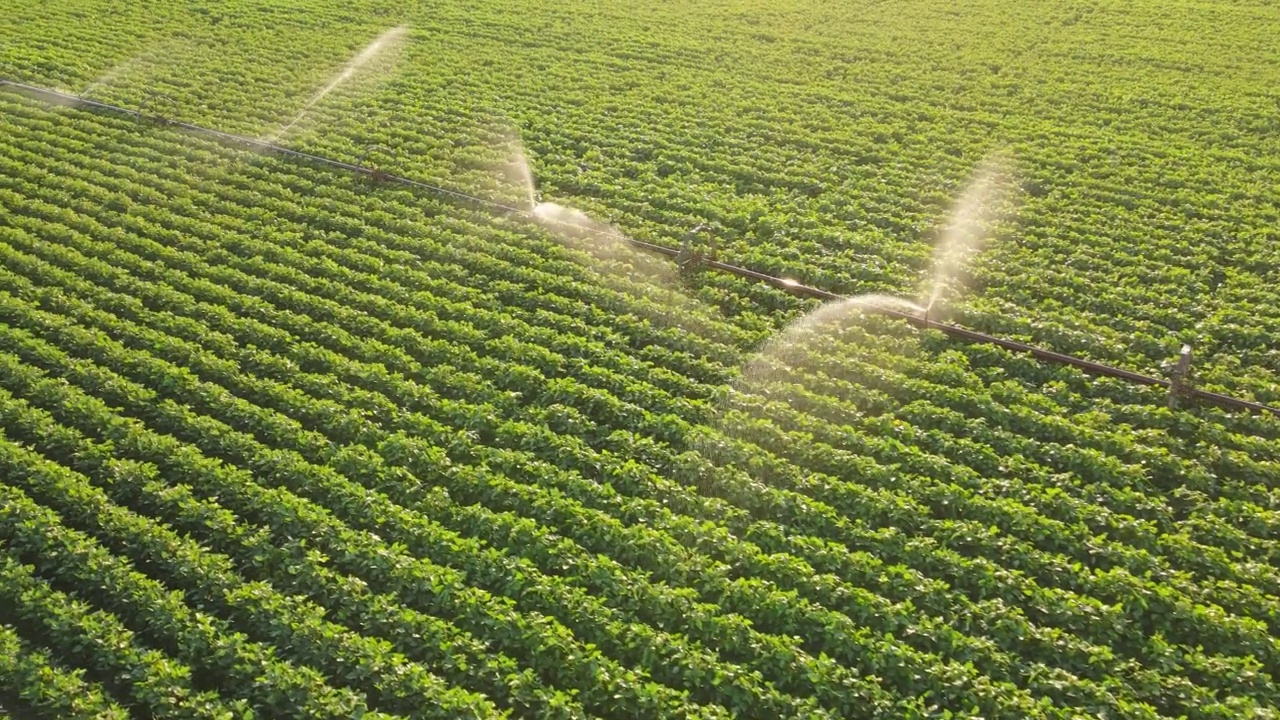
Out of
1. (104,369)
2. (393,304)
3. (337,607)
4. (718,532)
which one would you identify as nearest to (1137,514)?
(718,532)

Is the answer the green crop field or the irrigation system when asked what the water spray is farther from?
the irrigation system

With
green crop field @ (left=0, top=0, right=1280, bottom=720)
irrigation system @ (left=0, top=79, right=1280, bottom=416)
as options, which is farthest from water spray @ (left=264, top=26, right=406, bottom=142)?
irrigation system @ (left=0, top=79, right=1280, bottom=416)

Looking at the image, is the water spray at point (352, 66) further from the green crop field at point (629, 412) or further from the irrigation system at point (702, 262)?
the irrigation system at point (702, 262)

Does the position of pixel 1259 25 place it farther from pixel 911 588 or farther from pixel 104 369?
pixel 104 369

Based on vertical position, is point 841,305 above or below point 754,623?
above

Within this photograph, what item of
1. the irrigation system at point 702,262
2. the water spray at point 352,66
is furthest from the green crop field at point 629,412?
the water spray at point 352,66

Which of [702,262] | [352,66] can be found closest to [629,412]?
[702,262]

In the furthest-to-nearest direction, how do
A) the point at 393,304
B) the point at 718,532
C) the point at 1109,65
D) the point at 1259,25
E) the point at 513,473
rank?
the point at 1259,25 → the point at 1109,65 → the point at 393,304 → the point at 513,473 → the point at 718,532
